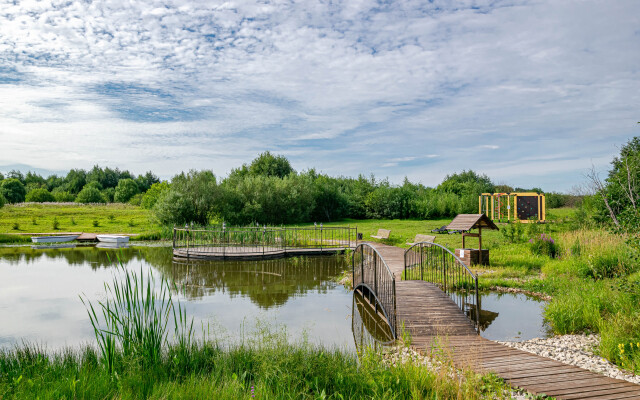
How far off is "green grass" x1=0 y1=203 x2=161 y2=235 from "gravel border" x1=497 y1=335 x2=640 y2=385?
24959mm

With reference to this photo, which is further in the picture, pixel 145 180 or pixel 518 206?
pixel 145 180

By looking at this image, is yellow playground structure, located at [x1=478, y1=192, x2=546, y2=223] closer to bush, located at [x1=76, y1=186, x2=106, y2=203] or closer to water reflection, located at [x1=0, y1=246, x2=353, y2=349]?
water reflection, located at [x1=0, y1=246, x2=353, y2=349]

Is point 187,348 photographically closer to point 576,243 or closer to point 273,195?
point 576,243

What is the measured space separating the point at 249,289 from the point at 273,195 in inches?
797

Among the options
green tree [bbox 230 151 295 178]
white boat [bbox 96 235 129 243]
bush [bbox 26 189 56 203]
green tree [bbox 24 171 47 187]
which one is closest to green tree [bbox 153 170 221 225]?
white boat [bbox 96 235 129 243]

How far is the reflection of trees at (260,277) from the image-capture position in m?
11.3

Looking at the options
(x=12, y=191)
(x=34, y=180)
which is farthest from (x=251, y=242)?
(x=34, y=180)

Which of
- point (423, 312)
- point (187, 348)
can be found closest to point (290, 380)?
point (187, 348)

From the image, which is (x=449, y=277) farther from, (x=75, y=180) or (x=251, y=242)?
(x=75, y=180)

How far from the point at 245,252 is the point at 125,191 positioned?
48.6 m

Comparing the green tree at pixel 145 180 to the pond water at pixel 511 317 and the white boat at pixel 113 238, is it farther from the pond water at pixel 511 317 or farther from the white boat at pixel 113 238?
the pond water at pixel 511 317

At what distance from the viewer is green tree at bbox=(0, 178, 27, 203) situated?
48.9 m

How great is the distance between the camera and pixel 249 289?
1175cm

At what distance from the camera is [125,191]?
194 feet
